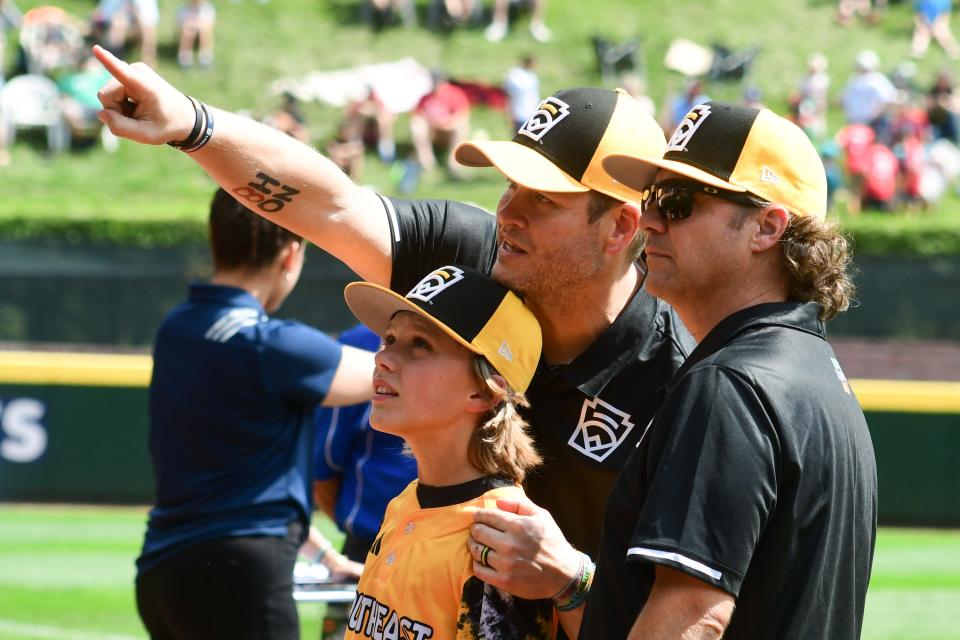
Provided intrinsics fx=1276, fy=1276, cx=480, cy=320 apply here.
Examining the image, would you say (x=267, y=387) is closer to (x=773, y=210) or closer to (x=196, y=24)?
(x=773, y=210)

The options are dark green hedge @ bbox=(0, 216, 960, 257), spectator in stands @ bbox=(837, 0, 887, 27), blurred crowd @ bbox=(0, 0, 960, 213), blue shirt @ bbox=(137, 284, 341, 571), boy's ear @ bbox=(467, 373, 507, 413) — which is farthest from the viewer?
spectator in stands @ bbox=(837, 0, 887, 27)

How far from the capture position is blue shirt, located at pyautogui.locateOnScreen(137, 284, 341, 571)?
443cm

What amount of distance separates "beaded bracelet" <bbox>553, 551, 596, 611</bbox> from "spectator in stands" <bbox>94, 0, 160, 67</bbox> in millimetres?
22567

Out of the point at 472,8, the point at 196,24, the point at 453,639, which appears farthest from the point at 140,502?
the point at 472,8

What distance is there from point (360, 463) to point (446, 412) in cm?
224

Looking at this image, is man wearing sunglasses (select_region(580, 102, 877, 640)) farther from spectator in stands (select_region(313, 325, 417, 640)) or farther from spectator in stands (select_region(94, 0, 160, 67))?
spectator in stands (select_region(94, 0, 160, 67))

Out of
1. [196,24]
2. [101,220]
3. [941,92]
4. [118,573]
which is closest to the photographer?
[118,573]

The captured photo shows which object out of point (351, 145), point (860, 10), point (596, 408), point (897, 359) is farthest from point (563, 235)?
point (860, 10)

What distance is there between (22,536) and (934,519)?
829 cm

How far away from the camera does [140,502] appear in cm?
1204

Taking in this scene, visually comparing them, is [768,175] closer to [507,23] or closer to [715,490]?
[715,490]

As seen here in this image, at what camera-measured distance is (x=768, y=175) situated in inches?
104

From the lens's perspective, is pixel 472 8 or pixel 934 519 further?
pixel 472 8

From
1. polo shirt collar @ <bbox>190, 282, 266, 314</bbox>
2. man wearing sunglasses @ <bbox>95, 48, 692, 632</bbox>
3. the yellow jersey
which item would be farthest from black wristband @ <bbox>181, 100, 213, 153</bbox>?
polo shirt collar @ <bbox>190, 282, 266, 314</bbox>
